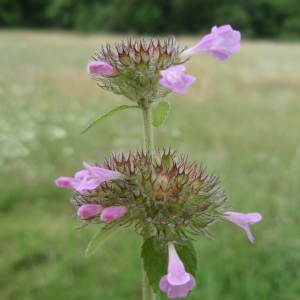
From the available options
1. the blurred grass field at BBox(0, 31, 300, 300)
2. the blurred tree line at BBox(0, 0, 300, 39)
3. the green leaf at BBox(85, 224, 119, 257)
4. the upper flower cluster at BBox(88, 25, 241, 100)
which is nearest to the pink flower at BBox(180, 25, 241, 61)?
the upper flower cluster at BBox(88, 25, 241, 100)

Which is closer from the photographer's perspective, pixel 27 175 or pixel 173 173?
pixel 173 173

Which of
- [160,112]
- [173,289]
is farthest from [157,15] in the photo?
[173,289]

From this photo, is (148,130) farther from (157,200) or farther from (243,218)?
(243,218)

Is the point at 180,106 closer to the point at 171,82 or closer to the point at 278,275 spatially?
the point at 278,275

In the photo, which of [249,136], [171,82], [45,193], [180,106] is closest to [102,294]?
[45,193]

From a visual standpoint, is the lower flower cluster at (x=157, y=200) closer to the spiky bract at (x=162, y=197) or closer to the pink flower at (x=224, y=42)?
the spiky bract at (x=162, y=197)

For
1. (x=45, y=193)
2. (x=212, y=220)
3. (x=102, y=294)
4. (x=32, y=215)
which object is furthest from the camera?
(x=45, y=193)

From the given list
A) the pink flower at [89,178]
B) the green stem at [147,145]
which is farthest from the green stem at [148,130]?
the pink flower at [89,178]
